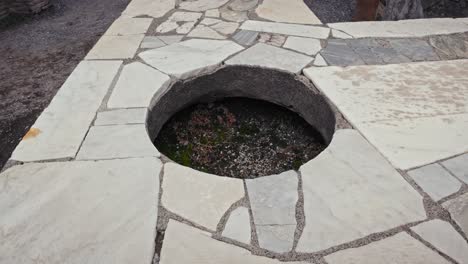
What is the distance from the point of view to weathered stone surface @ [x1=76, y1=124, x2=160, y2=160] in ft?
6.01

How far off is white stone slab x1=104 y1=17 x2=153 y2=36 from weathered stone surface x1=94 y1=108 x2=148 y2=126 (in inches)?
53.0

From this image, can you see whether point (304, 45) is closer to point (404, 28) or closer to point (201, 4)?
point (404, 28)

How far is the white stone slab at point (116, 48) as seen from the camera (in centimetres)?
282

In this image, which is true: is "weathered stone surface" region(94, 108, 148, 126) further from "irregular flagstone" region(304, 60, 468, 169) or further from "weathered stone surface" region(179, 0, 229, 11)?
"weathered stone surface" region(179, 0, 229, 11)

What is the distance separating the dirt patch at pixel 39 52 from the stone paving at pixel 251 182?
94 cm

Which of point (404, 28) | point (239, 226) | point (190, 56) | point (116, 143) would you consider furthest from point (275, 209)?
point (404, 28)

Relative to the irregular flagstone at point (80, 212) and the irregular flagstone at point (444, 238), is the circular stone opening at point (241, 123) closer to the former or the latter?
the irregular flagstone at point (80, 212)

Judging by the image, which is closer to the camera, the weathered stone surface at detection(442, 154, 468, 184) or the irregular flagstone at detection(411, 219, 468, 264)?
the irregular flagstone at detection(411, 219, 468, 264)

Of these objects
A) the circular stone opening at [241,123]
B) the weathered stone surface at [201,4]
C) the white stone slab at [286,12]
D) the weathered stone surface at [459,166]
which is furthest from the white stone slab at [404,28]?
the weathered stone surface at [459,166]

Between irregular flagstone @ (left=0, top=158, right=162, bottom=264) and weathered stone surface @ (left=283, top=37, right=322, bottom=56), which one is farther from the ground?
weathered stone surface @ (left=283, top=37, right=322, bottom=56)

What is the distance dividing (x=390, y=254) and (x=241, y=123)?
6.62 feet

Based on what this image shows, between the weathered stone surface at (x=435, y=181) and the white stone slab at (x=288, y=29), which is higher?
the white stone slab at (x=288, y=29)

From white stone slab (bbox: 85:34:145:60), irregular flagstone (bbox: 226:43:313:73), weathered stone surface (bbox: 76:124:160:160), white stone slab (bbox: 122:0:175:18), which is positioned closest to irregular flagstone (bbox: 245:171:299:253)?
weathered stone surface (bbox: 76:124:160:160)

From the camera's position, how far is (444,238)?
1.42 meters
